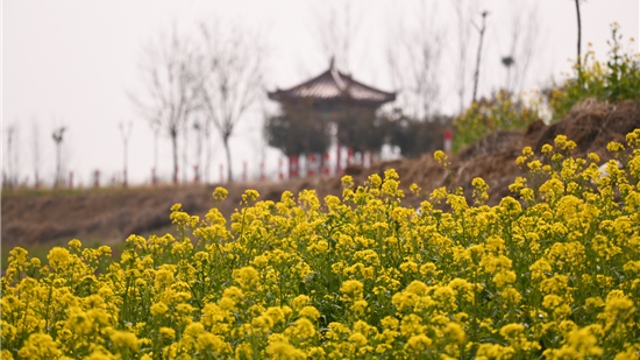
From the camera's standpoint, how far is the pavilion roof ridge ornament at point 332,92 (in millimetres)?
37953

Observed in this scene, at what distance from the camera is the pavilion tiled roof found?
125ft

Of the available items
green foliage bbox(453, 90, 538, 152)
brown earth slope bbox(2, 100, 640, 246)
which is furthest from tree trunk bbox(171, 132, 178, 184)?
green foliage bbox(453, 90, 538, 152)

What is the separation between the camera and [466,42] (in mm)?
31781

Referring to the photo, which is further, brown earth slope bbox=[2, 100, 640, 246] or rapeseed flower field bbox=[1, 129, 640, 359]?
brown earth slope bbox=[2, 100, 640, 246]

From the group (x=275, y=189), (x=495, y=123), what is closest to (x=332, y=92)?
(x=275, y=189)

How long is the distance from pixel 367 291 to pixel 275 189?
62.7ft

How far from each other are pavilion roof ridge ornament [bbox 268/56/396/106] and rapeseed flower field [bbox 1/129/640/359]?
30190mm

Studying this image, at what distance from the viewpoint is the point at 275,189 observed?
2498cm

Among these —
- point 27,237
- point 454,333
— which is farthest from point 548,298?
point 27,237

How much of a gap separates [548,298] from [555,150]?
7818mm

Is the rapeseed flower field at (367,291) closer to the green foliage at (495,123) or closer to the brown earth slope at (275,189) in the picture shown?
the brown earth slope at (275,189)

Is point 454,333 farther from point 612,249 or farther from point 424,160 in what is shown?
point 424,160

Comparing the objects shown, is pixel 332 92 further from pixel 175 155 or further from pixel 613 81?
pixel 613 81

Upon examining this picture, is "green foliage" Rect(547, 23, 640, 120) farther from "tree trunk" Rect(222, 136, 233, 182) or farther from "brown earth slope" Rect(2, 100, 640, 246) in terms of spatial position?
"tree trunk" Rect(222, 136, 233, 182)
